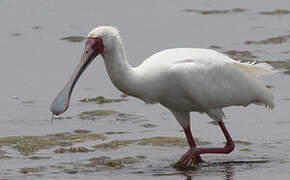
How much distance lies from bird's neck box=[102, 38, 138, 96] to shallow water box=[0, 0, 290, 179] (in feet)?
3.27

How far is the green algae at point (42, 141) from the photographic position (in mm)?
15977

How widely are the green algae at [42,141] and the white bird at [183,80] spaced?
1043 millimetres

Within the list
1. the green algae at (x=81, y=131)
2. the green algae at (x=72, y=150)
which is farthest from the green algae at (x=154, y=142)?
the green algae at (x=81, y=131)

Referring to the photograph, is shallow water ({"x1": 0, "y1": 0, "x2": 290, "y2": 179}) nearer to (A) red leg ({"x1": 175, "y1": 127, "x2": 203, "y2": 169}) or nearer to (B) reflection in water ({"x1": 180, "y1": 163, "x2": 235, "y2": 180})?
(B) reflection in water ({"x1": 180, "y1": 163, "x2": 235, "y2": 180})

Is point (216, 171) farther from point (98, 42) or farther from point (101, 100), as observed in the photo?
point (101, 100)

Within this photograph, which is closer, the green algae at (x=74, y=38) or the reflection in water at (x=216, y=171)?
the reflection in water at (x=216, y=171)

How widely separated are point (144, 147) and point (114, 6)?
11.6m

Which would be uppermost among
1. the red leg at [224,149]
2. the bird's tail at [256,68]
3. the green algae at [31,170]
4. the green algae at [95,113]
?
the green algae at [95,113]

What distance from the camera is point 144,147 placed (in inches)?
633

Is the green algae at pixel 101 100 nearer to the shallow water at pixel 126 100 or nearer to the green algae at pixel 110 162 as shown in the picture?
the shallow water at pixel 126 100

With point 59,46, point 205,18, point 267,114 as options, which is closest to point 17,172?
point 267,114

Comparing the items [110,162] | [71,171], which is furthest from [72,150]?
[71,171]

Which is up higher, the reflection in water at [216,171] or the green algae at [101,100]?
the green algae at [101,100]

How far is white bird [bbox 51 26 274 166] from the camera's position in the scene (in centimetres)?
1492
